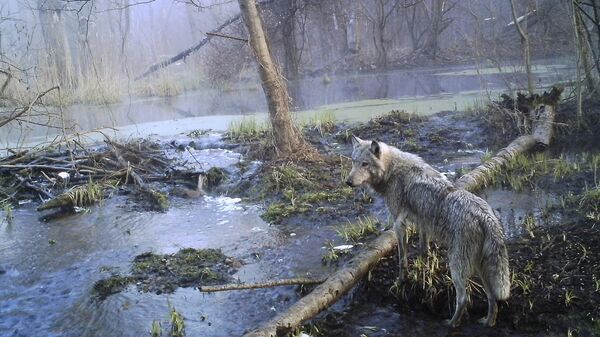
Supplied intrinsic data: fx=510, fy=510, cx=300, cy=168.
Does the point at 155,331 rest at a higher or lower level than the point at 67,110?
lower

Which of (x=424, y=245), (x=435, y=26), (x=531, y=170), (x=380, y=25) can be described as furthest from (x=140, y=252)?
(x=435, y=26)

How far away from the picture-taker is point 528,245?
543 centimetres

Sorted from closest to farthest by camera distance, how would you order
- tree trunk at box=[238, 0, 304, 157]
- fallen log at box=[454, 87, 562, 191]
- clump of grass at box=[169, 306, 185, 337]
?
1. clump of grass at box=[169, 306, 185, 337]
2. fallen log at box=[454, 87, 562, 191]
3. tree trunk at box=[238, 0, 304, 157]

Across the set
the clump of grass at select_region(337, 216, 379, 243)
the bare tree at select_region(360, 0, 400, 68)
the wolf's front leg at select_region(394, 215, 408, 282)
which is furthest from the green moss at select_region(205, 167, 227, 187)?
the bare tree at select_region(360, 0, 400, 68)

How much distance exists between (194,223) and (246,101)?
1416cm

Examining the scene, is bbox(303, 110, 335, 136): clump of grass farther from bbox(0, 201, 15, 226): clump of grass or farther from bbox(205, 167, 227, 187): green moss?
bbox(0, 201, 15, 226): clump of grass

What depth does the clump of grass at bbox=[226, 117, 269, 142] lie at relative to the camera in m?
12.5

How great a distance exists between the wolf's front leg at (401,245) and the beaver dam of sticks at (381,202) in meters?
0.10

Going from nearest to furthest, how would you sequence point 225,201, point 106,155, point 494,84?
point 225,201, point 106,155, point 494,84

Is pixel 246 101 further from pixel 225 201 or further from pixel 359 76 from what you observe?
pixel 225 201

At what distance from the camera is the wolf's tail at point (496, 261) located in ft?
13.7

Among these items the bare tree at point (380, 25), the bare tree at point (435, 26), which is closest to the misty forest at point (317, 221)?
the bare tree at point (435, 26)

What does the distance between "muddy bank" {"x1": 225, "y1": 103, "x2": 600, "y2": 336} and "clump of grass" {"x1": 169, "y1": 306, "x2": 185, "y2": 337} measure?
1338mm

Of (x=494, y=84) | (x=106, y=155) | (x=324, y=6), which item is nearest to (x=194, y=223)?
(x=106, y=155)
